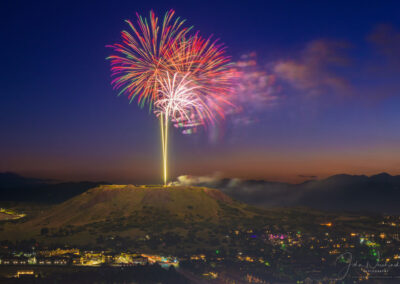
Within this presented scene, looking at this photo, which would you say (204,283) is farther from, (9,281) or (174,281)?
(9,281)

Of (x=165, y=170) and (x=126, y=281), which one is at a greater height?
(x=165, y=170)

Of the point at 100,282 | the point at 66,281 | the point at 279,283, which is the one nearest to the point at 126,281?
the point at 100,282

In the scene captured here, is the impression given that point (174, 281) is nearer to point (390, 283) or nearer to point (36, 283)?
point (36, 283)

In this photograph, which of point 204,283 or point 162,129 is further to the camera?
point 204,283

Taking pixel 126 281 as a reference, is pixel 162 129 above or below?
above

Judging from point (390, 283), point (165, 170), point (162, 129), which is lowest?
point (390, 283)

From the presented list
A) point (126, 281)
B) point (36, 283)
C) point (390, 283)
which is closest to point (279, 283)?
point (390, 283)

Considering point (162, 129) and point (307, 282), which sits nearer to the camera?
point (162, 129)
